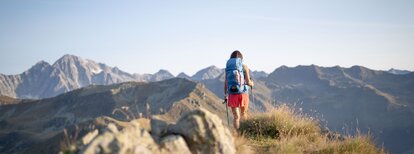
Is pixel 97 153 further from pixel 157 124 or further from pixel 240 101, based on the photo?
pixel 240 101

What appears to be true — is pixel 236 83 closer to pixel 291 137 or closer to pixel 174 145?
pixel 291 137

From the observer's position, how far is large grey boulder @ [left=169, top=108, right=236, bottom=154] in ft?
18.5

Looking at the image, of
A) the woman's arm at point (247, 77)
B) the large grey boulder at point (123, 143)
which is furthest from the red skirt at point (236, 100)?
the large grey boulder at point (123, 143)

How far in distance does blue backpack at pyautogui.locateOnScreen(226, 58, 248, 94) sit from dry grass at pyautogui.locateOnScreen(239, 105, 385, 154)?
44.2 inches

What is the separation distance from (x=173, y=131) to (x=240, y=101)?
4.98m

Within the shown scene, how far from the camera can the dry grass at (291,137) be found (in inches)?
337

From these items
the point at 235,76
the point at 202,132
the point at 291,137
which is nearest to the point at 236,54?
the point at 235,76

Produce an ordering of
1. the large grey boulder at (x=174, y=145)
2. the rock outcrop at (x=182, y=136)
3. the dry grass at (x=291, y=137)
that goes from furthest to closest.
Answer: the dry grass at (x=291, y=137)
the large grey boulder at (x=174, y=145)
the rock outcrop at (x=182, y=136)

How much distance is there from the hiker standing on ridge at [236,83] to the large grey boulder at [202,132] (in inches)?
177

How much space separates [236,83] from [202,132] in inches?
194

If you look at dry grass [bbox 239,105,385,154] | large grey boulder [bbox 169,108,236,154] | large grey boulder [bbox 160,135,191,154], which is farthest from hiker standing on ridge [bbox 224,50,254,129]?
large grey boulder [bbox 160,135,191,154]

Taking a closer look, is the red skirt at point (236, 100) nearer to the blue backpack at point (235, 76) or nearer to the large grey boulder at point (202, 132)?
the blue backpack at point (235, 76)

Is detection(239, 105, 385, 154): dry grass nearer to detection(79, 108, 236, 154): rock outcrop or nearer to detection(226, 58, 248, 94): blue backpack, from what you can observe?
detection(226, 58, 248, 94): blue backpack

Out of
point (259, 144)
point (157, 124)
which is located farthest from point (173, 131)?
point (259, 144)
